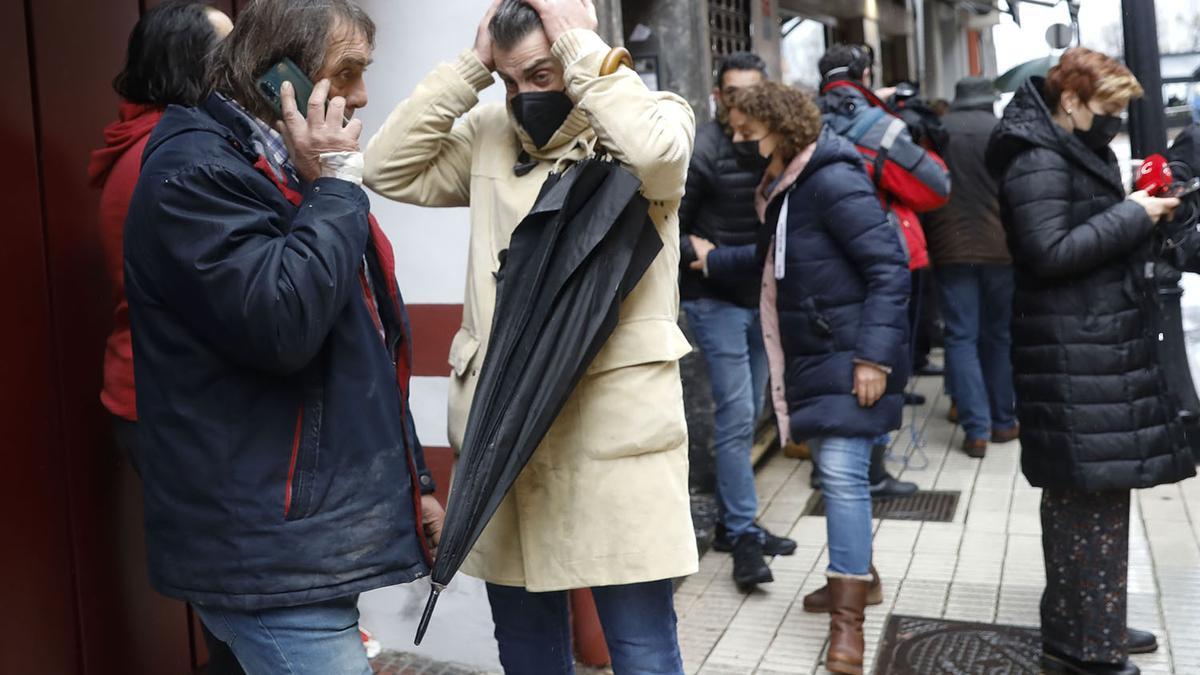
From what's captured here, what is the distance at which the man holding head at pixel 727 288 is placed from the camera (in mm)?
5117

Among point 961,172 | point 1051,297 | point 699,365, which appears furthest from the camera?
point 961,172

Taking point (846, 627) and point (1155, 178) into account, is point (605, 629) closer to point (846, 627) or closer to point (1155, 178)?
point (846, 627)

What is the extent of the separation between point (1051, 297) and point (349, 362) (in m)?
2.46

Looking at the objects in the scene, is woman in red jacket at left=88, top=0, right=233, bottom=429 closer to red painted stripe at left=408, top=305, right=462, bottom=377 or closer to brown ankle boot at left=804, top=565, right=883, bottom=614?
red painted stripe at left=408, top=305, right=462, bottom=377

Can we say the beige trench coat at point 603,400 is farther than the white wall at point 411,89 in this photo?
No

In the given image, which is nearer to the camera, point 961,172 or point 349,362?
point 349,362

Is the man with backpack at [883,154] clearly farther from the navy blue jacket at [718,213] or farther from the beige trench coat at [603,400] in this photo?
the beige trench coat at [603,400]

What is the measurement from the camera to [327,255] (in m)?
2.00

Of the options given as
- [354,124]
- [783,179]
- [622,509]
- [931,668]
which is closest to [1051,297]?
[783,179]

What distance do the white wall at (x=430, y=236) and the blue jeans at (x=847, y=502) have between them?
3.97 ft

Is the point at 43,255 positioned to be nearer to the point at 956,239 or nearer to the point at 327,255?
the point at 327,255

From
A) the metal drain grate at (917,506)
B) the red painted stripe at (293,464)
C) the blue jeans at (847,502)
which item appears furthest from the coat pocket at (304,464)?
the metal drain grate at (917,506)

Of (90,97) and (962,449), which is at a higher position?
(90,97)

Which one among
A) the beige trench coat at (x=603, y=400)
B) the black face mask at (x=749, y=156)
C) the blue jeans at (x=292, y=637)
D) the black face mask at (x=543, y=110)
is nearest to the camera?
the blue jeans at (x=292, y=637)
